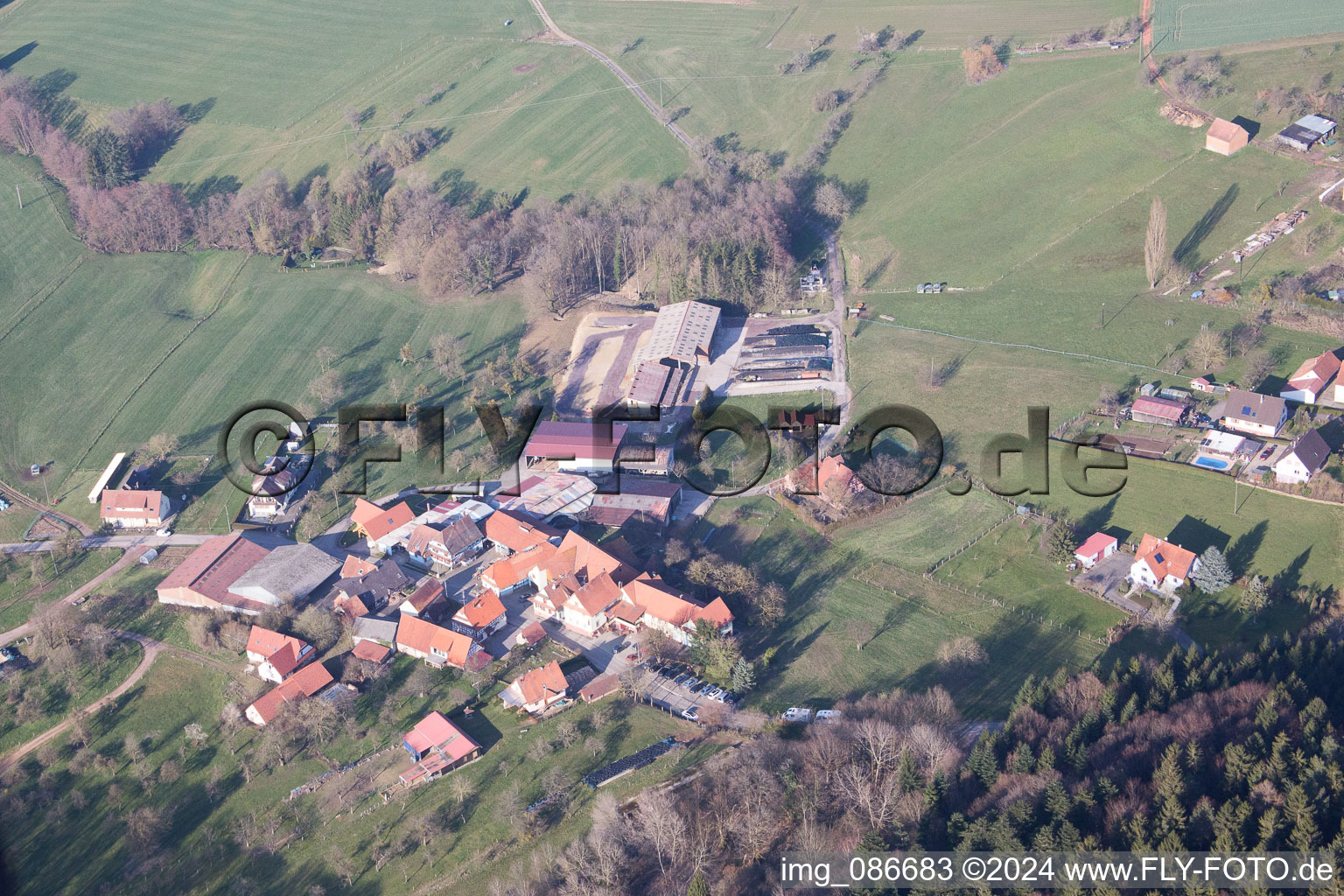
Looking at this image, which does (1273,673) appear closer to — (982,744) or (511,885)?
(982,744)

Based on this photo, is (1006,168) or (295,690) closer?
(295,690)

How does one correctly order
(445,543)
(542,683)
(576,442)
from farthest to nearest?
(576,442) < (445,543) < (542,683)

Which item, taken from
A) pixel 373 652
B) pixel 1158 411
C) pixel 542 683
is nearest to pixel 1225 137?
pixel 1158 411

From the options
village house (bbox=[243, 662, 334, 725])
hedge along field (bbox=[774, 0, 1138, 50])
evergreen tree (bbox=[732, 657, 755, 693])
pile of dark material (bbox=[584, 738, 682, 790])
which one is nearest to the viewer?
pile of dark material (bbox=[584, 738, 682, 790])

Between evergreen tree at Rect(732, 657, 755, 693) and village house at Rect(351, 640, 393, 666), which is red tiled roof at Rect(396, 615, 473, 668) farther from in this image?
evergreen tree at Rect(732, 657, 755, 693)

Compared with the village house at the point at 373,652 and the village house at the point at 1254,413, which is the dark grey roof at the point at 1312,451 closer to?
the village house at the point at 1254,413

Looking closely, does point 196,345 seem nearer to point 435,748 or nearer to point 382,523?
point 382,523

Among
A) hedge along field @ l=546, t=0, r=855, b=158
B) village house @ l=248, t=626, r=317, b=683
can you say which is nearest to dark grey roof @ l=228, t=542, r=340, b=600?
village house @ l=248, t=626, r=317, b=683
